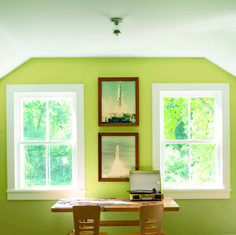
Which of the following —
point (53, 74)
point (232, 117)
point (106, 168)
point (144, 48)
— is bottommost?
point (106, 168)

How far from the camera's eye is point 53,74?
4.18 metres

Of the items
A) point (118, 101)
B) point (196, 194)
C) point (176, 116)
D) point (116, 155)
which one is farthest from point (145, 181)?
point (118, 101)

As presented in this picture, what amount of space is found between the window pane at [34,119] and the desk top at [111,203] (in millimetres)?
1023

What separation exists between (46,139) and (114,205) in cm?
142

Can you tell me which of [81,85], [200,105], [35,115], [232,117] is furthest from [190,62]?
[35,115]

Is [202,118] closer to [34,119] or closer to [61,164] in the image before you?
[61,164]

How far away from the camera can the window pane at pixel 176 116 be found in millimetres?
4340

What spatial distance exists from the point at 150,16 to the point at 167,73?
1599 mm

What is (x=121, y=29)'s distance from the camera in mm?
3061

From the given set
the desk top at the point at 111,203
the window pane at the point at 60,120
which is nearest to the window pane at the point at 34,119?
the window pane at the point at 60,120

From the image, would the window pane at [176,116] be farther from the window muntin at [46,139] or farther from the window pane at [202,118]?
the window muntin at [46,139]

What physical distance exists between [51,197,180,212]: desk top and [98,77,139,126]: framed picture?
1.03 m

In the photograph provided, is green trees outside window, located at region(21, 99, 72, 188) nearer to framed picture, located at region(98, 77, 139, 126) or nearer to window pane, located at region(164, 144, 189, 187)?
framed picture, located at region(98, 77, 139, 126)

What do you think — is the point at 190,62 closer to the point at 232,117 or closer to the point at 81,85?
the point at 232,117
